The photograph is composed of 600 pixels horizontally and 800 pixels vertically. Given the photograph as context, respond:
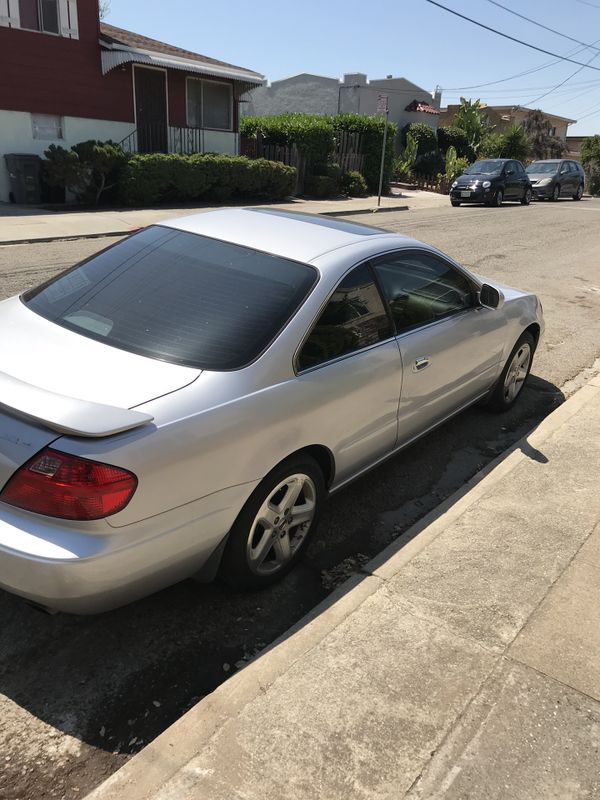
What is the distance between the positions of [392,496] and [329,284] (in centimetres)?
156

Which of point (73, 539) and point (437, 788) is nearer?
point (437, 788)

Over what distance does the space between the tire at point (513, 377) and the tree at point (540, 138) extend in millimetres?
52205

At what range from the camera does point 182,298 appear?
9.94ft

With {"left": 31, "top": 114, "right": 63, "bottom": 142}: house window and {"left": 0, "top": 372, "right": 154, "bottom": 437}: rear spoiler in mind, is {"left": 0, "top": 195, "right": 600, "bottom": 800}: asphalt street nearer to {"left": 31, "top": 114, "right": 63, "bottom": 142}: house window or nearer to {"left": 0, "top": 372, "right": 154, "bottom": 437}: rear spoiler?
{"left": 0, "top": 372, "right": 154, "bottom": 437}: rear spoiler

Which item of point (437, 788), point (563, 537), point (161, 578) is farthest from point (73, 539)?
point (563, 537)

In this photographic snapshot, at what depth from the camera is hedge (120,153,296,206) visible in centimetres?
1684

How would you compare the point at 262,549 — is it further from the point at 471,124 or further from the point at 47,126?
the point at 471,124

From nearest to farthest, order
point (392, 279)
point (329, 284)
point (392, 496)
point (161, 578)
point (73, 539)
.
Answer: point (73, 539) → point (161, 578) → point (329, 284) → point (392, 279) → point (392, 496)

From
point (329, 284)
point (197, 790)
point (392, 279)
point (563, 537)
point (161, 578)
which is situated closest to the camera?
point (197, 790)

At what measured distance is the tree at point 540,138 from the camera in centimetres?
5212

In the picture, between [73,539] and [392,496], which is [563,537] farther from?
[73,539]

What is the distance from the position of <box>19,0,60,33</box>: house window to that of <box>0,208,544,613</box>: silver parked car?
16324 millimetres

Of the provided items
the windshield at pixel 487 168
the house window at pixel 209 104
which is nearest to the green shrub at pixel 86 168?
the house window at pixel 209 104

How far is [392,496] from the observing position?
4164 mm
